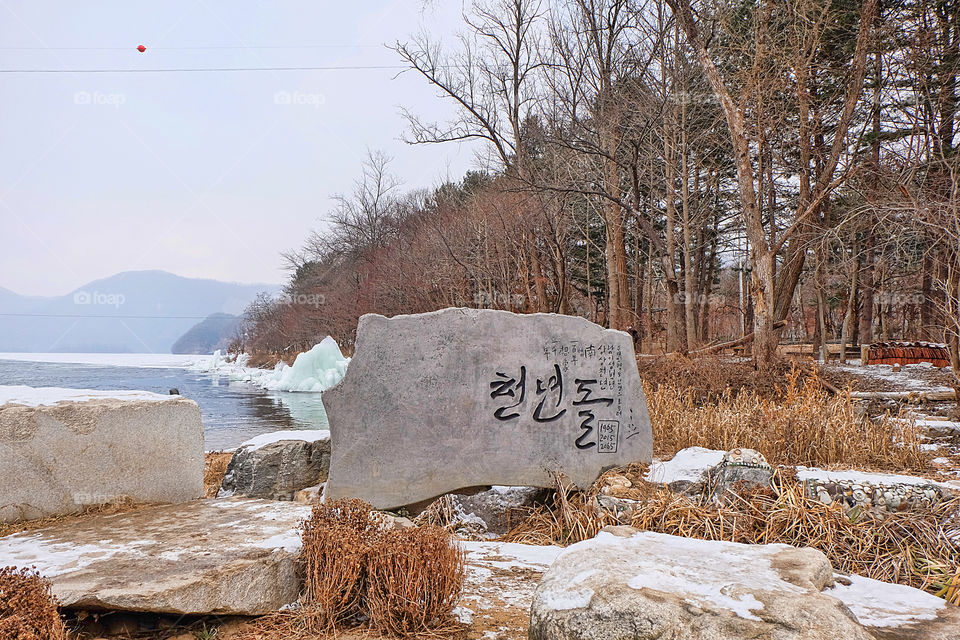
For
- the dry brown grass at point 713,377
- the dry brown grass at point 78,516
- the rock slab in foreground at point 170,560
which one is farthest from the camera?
the dry brown grass at point 713,377

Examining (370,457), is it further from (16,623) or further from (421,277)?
(421,277)

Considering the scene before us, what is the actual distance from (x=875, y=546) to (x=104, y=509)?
4.92 m

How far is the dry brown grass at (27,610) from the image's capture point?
2.14 metres

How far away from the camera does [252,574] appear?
A: 288 centimetres

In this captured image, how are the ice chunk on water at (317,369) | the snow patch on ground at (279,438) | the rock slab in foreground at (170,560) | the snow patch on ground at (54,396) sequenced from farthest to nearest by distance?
the ice chunk on water at (317,369) < the snow patch on ground at (279,438) < the snow patch on ground at (54,396) < the rock slab in foreground at (170,560)

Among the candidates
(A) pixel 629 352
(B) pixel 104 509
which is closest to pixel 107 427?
(B) pixel 104 509

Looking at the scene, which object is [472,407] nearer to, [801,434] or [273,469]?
[273,469]

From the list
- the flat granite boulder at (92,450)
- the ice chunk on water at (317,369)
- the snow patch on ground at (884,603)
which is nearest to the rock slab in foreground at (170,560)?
the flat granite boulder at (92,450)

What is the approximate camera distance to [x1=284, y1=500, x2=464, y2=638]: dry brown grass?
274 centimetres

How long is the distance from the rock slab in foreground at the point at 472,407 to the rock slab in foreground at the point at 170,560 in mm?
1358

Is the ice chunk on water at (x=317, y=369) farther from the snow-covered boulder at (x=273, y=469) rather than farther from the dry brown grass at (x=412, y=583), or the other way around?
the dry brown grass at (x=412, y=583)

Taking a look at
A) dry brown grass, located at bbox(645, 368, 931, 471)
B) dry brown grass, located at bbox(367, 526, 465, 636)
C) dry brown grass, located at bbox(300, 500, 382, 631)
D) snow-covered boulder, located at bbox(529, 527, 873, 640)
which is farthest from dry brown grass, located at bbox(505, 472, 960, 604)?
dry brown grass, located at bbox(300, 500, 382, 631)

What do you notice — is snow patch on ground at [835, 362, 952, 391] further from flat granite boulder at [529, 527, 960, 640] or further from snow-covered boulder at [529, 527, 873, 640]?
snow-covered boulder at [529, 527, 873, 640]

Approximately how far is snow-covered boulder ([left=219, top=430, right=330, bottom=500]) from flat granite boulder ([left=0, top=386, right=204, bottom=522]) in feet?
7.29
